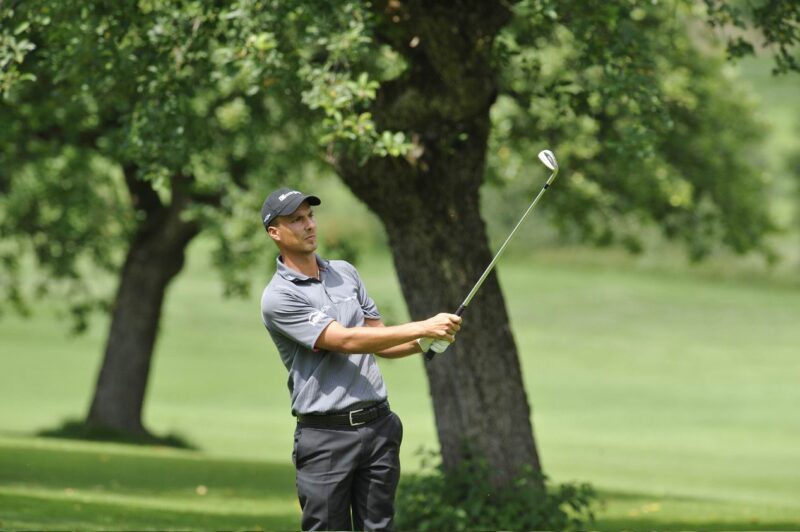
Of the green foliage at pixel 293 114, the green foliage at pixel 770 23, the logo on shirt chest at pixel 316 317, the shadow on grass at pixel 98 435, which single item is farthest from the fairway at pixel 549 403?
the logo on shirt chest at pixel 316 317

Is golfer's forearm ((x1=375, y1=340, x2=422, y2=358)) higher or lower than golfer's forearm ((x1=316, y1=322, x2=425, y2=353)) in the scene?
higher

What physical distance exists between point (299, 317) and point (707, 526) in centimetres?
745

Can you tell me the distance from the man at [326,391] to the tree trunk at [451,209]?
452cm

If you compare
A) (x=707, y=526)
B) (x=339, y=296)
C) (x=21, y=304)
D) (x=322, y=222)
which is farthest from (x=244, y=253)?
(x=322, y=222)

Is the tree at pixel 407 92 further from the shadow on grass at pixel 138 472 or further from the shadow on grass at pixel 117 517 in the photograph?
the shadow on grass at pixel 138 472

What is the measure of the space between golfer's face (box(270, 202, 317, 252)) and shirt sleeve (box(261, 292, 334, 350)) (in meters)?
0.26

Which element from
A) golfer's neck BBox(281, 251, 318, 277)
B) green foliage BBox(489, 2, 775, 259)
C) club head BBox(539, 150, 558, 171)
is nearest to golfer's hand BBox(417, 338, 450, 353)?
golfer's neck BBox(281, 251, 318, 277)

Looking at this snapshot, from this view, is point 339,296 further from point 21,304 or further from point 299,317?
point 21,304

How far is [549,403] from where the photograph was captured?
36.0m

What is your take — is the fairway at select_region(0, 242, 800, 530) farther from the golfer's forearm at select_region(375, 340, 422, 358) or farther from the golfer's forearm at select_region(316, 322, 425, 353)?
the golfer's forearm at select_region(316, 322, 425, 353)

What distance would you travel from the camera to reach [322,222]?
73.4 meters

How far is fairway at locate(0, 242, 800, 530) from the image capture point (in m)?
15.2

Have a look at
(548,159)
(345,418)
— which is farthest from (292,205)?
(548,159)

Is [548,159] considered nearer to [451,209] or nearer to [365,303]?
[365,303]
